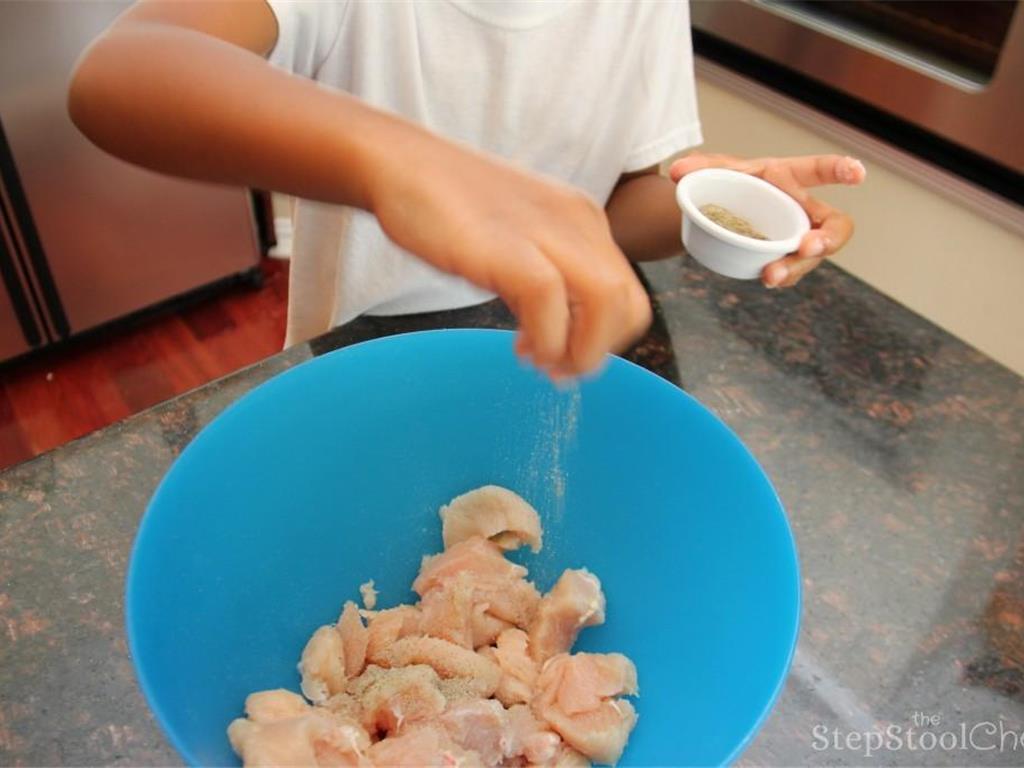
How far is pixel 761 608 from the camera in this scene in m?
0.54

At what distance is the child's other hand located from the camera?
0.44m

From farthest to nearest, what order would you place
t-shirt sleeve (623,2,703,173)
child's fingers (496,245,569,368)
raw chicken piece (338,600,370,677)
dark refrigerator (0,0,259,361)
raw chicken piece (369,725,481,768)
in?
dark refrigerator (0,0,259,361)
t-shirt sleeve (623,2,703,173)
raw chicken piece (338,600,370,677)
raw chicken piece (369,725,481,768)
child's fingers (496,245,569,368)

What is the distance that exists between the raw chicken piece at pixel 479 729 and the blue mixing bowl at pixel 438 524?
0.30 feet

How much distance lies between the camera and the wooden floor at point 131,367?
1.83m

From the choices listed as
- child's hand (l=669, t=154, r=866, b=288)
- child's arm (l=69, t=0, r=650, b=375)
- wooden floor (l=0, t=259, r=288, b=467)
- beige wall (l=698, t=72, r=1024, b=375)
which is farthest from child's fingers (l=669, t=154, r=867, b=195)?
wooden floor (l=0, t=259, r=288, b=467)

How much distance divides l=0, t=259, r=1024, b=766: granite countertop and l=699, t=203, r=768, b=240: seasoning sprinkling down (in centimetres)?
15

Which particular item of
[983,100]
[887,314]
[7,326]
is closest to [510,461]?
[887,314]

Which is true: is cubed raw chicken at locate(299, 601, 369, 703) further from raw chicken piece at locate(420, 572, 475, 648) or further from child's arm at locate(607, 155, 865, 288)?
child's arm at locate(607, 155, 865, 288)

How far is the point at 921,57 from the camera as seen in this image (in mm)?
1322

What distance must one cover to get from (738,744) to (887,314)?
2.17 ft

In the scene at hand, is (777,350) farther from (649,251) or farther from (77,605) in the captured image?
(77,605)

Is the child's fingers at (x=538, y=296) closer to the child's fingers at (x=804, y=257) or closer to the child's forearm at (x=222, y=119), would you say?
the child's forearm at (x=222, y=119)

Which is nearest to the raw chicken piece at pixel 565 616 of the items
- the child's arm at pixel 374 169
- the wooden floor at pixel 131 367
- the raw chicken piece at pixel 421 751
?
the raw chicken piece at pixel 421 751

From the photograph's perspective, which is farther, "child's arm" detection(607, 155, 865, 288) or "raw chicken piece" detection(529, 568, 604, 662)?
"child's arm" detection(607, 155, 865, 288)
